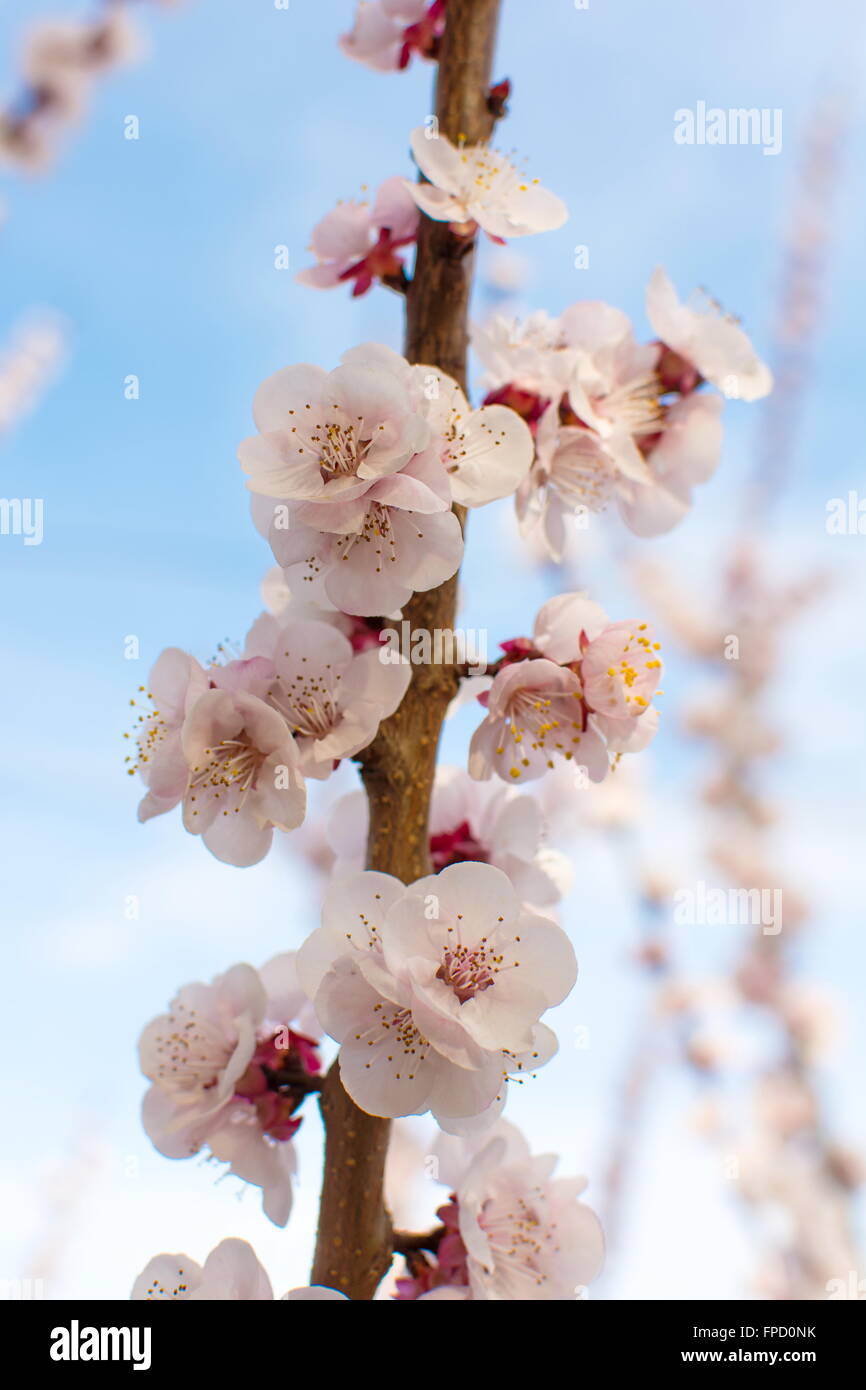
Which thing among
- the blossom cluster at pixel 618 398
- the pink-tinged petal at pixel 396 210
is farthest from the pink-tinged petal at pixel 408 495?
the pink-tinged petal at pixel 396 210

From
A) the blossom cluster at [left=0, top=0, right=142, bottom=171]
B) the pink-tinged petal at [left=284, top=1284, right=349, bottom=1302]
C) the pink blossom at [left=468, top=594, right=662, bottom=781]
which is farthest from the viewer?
the blossom cluster at [left=0, top=0, right=142, bottom=171]

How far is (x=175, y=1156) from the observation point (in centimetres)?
131

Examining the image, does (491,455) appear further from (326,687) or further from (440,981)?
(440,981)

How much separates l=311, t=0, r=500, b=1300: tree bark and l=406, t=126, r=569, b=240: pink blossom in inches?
1.4

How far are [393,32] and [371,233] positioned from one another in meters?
0.35

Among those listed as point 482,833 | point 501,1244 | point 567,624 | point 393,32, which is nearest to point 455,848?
point 482,833

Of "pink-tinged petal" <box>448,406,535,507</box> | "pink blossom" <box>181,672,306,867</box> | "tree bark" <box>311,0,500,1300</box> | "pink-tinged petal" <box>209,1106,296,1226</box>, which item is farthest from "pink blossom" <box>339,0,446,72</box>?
"pink-tinged petal" <box>209,1106,296,1226</box>

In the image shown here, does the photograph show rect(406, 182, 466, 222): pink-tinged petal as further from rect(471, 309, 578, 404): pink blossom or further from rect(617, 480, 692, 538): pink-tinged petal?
rect(617, 480, 692, 538): pink-tinged petal

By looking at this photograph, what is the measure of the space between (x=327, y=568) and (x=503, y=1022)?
1.49ft

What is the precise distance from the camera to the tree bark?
1.13m

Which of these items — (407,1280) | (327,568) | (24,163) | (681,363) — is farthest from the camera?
(24,163)

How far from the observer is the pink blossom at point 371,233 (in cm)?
139
